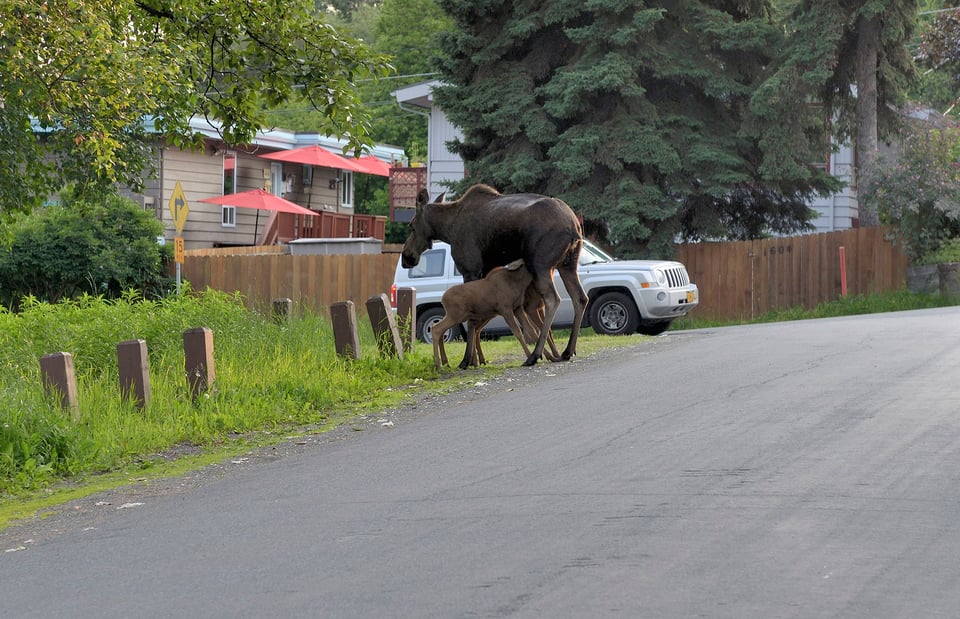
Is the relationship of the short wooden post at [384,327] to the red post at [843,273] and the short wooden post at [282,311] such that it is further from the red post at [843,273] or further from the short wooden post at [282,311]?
the red post at [843,273]

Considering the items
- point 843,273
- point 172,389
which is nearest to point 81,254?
point 843,273

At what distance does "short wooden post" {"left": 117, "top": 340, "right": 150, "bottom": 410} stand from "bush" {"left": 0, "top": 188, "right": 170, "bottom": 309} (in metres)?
20.3

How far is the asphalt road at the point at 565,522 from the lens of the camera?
5.84 m

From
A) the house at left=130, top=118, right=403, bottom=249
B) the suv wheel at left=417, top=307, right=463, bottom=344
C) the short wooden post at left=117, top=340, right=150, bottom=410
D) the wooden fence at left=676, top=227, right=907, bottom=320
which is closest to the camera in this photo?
the short wooden post at left=117, top=340, right=150, bottom=410

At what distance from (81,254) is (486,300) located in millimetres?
19619

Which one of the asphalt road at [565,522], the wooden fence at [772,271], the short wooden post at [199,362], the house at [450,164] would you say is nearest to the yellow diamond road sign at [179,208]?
the wooden fence at [772,271]

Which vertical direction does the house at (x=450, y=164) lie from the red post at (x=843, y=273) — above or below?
above

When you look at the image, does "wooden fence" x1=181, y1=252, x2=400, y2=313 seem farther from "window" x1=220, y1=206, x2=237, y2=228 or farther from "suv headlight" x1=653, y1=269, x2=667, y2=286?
"suv headlight" x1=653, y1=269, x2=667, y2=286

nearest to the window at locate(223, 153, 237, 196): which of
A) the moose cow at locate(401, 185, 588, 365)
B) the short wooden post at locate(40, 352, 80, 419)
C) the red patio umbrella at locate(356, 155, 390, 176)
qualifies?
the red patio umbrella at locate(356, 155, 390, 176)

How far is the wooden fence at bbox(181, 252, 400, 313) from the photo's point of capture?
1230 inches

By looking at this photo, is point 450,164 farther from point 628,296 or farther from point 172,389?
point 172,389

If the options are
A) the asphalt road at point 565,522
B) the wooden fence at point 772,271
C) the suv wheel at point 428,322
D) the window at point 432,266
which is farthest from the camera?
the wooden fence at point 772,271

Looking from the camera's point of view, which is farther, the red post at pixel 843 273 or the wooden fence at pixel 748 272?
the wooden fence at pixel 748 272

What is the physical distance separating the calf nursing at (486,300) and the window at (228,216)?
1111 inches
